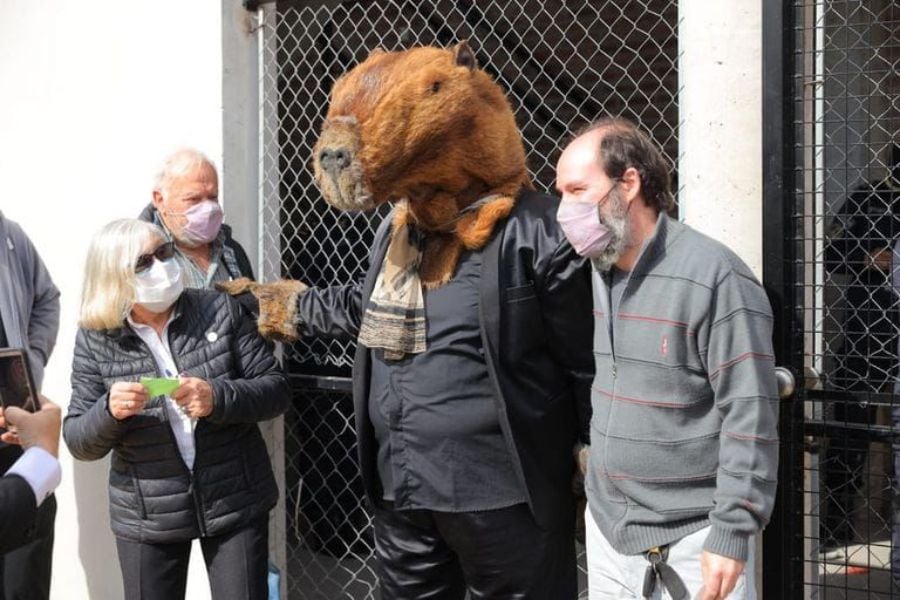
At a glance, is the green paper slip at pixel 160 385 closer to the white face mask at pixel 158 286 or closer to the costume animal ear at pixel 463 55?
the white face mask at pixel 158 286

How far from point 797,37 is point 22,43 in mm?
3301

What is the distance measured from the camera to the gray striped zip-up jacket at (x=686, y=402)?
2.20m

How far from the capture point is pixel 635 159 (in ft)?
7.98

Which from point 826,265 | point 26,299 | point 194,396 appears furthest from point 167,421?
point 826,265

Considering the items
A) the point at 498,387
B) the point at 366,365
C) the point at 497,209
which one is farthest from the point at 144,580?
the point at 497,209

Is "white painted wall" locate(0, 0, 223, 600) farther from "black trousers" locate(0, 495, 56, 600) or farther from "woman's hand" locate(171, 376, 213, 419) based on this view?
"woman's hand" locate(171, 376, 213, 419)

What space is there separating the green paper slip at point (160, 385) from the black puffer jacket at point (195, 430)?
0.17 m

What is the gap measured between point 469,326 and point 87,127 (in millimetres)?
2334

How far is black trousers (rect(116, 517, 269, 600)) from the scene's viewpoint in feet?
10.4

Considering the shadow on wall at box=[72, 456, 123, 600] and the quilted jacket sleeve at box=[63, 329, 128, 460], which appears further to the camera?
the shadow on wall at box=[72, 456, 123, 600]

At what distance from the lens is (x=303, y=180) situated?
5812 millimetres

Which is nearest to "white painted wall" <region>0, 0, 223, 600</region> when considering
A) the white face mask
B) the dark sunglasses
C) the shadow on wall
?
the shadow on wall

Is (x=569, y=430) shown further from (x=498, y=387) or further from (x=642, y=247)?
(x=642, y=247)

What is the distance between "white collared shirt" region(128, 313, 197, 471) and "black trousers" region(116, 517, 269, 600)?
10.8 inches
